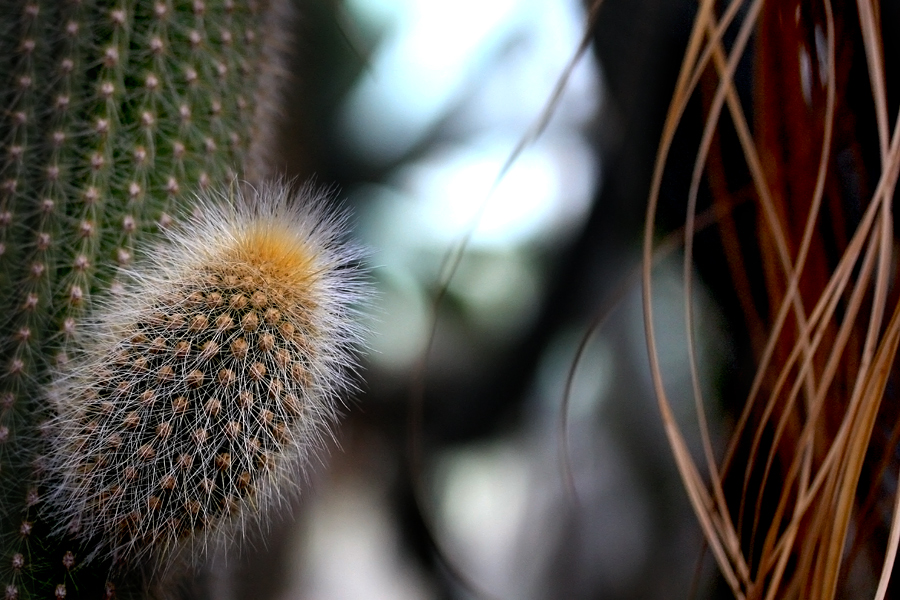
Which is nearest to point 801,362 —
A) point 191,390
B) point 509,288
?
point 509,288

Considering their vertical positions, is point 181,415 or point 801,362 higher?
point 801,362

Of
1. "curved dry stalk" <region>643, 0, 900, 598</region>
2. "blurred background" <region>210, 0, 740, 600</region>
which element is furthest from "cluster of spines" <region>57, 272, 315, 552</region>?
"curved dry stalk" <region>643, 0, 900, 598</region>

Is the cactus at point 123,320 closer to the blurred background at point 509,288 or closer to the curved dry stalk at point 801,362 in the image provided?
the blurred background at point 509,288

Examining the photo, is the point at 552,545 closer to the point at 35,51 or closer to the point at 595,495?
the point at 595,495

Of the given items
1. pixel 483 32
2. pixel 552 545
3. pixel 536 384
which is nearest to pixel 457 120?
pixel 483 32

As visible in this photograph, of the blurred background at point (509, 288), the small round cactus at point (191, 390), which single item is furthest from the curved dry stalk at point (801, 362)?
the small round cactus at point (191, 390)

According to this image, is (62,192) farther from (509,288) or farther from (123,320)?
(509,288)
